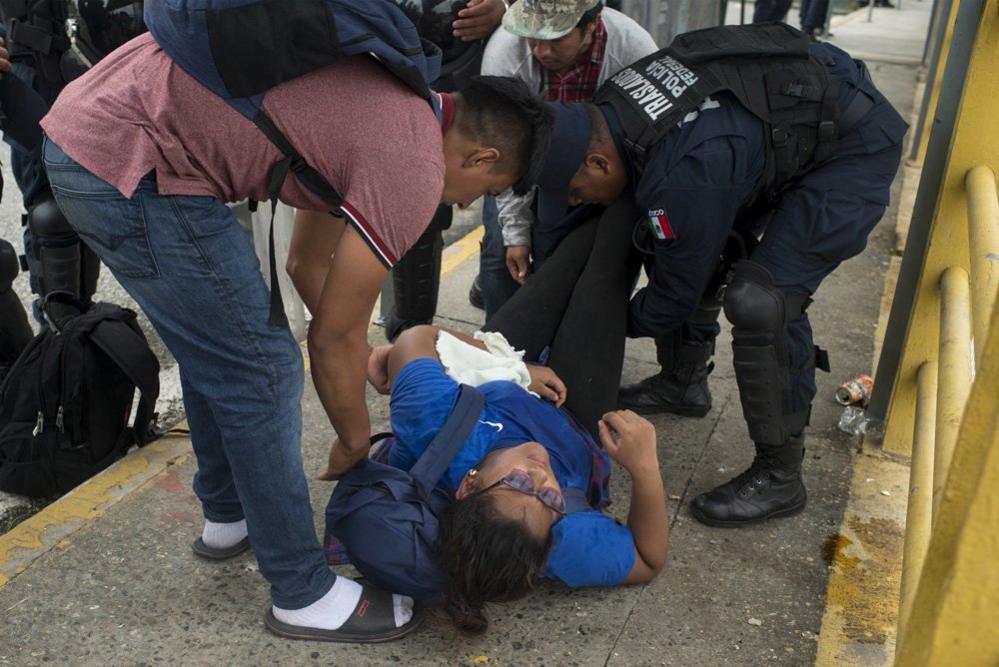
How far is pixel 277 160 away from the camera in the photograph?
5.95 ft

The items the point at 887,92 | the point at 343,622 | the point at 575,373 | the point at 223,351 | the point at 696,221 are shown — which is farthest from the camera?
the point at 887,92

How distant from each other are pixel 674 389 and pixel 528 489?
1155mm

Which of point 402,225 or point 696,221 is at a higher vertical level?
point 402,225

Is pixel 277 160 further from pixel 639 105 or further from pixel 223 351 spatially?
pixel 639 105

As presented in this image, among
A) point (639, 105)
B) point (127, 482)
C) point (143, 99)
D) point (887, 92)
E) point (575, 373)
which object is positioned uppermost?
point (143, 99)

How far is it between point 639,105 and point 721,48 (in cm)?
27

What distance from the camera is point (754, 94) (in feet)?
8.28

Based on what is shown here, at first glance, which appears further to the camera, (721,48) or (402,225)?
(721,48)

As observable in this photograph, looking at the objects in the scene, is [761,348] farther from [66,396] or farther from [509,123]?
[66,396]

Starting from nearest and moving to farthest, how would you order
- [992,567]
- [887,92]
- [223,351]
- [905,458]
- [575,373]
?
[992,567] < [223,351] < [575,373] < [905,458] < [887,92]

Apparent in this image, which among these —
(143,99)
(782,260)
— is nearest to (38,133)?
(143,99)

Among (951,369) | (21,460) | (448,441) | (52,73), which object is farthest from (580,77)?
(21,460)

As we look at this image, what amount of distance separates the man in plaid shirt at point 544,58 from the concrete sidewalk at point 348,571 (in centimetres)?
85

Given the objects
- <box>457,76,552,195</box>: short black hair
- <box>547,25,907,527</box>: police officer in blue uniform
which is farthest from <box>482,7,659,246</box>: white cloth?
<box>457,76,552,195</box>: short black hair
